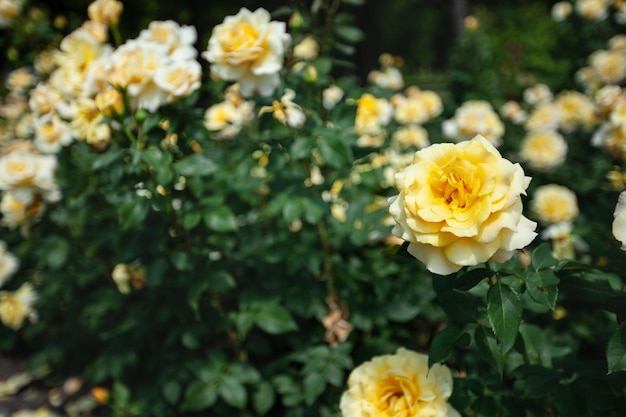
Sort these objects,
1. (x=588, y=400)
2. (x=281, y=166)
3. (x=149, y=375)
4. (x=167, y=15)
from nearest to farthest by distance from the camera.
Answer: (x=588, y=400)
(x=281, y=166)
(x=149, y=375)
(x=167, y=15)

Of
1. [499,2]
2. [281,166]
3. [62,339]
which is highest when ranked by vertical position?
[281,166]

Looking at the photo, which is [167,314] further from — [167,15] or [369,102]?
[167,15]

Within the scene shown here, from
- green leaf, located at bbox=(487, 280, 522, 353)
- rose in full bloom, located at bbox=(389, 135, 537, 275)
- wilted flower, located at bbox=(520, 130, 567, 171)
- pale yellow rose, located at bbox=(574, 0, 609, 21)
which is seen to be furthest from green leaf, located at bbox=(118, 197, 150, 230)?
pale yellow rose, located at bbox=(574, 0, 609, 21)

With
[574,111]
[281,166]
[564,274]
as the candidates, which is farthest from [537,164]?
[564,274]

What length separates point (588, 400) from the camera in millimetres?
1055

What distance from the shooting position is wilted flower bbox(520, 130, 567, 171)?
2670 mm

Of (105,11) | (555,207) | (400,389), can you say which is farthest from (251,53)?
(555,207)

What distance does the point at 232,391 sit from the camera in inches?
64.7

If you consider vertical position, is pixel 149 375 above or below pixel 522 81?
above

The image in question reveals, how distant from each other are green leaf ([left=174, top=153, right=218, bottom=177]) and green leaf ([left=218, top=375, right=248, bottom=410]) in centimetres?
64

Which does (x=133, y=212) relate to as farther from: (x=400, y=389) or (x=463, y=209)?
(x=463, y=209)

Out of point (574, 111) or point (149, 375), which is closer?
point (149, 375)

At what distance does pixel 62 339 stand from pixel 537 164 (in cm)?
229

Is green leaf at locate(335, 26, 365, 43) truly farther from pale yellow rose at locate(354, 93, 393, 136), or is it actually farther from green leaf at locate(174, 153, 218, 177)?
green leaf at locate(174, 153, 218, 177)
